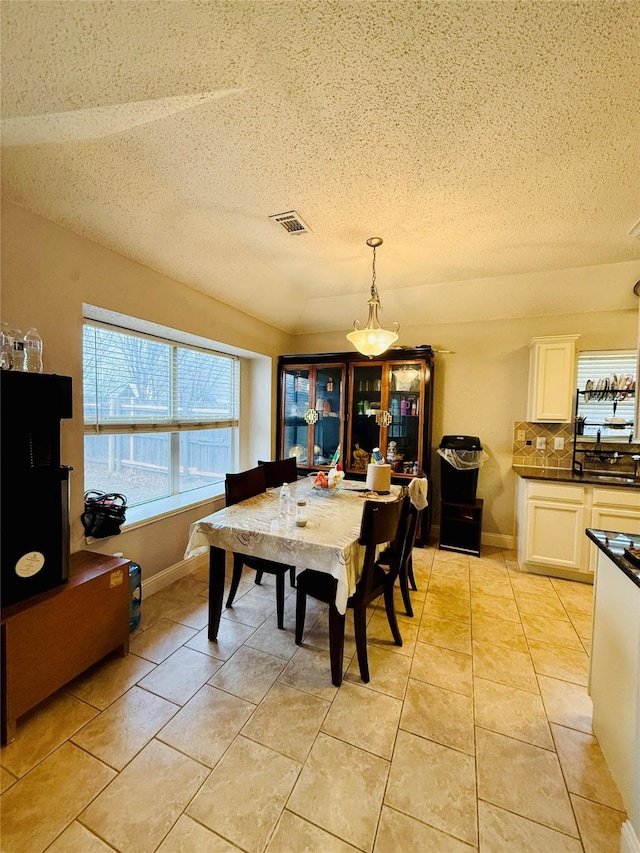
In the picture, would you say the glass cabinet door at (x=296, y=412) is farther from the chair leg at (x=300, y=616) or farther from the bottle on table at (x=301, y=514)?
the chair leg at (x=300, y=616)

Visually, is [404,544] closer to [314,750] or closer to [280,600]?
[280,600]

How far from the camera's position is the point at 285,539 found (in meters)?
1.69

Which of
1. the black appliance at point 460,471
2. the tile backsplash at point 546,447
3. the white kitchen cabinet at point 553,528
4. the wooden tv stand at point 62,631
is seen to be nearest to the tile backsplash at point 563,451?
the tile backsplash at point 546,447

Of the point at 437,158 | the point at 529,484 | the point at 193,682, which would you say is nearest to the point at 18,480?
the point at 193,682

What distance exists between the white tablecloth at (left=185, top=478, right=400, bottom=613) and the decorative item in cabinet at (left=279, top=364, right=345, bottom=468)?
1.76 metres

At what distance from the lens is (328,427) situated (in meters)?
4.03

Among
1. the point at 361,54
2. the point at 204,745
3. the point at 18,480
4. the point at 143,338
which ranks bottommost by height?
the point at 204,745

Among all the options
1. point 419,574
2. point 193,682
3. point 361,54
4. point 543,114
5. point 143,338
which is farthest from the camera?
point 419,574

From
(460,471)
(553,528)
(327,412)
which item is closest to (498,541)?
(553,528)

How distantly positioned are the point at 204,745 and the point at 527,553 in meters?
2.86

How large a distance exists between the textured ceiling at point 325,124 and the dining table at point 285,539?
1.90 m

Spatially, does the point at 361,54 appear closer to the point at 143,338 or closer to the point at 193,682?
the point at 143,338

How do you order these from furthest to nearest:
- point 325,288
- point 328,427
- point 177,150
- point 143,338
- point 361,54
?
point 328,427 < point 325,288 < point 143,338 < point 177,150 < point 361,54

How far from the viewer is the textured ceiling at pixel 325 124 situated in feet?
3.49
